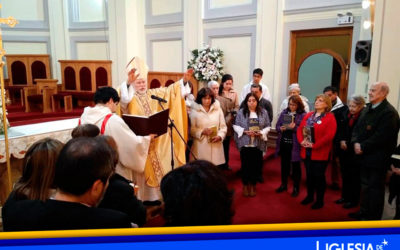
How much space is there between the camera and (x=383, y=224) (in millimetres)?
811

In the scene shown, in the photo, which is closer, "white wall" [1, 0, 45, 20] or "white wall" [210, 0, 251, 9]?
"white wall" [210, 0, 251, 9]

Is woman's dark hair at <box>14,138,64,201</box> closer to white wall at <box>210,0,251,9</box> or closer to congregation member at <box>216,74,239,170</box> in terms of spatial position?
congregation member at <box>216,74,239,170</box>

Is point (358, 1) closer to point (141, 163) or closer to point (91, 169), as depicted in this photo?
point (141, 163)

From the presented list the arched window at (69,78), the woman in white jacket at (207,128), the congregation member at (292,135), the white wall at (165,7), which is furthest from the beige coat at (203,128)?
the arched window at (69,78)

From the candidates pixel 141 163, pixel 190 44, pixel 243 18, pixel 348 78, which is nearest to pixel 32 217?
pixel 141 163

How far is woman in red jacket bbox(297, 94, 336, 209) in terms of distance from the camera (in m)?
3.49

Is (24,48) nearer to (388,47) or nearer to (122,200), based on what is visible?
(388,47)

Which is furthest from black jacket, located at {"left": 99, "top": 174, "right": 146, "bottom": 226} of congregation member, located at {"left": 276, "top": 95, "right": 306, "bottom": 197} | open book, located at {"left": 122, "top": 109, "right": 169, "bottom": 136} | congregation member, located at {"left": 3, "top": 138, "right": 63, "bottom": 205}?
congregation member, located at {"left": 276, "top": 95, "right": 306, "bottom": 197}

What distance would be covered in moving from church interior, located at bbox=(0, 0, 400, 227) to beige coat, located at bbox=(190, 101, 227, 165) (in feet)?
1.95

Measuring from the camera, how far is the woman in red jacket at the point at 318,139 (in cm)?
349

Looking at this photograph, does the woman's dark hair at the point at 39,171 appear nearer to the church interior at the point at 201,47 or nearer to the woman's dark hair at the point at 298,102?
the church interior at the point at 201,47

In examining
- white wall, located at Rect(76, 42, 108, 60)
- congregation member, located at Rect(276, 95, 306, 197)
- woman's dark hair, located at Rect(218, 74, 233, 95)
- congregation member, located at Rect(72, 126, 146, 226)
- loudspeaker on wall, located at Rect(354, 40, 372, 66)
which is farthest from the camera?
white wall, located at Rect(76, 42, 108, 60)

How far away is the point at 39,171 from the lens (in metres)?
1.49

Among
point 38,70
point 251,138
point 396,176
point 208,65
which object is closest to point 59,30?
point 38,70
